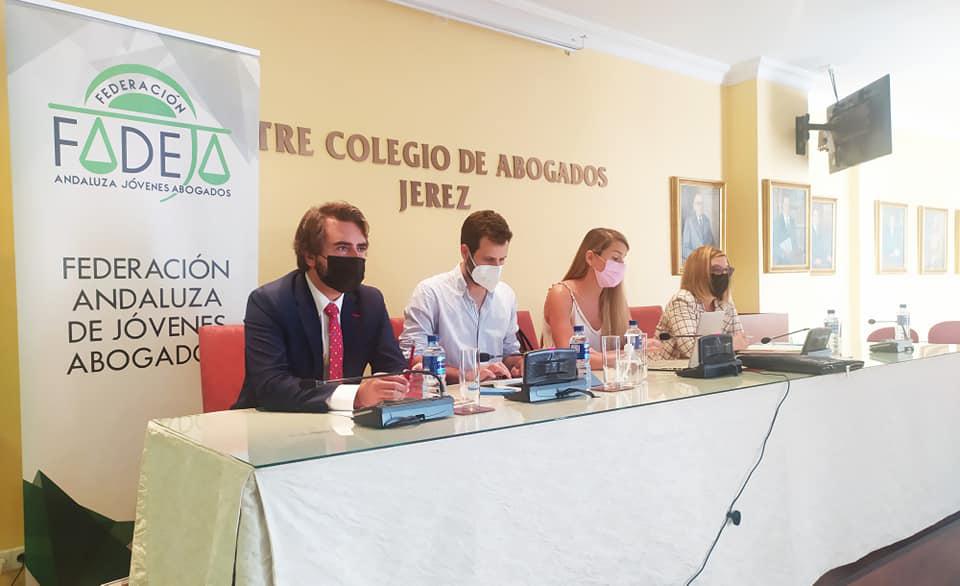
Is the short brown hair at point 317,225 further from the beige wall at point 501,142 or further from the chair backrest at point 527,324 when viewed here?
the chair backrest at point 527,324

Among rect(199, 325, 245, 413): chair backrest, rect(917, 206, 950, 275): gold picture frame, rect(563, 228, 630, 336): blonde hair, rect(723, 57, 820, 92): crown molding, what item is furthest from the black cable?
rect(917, 206, 950, 275): gold picture frame

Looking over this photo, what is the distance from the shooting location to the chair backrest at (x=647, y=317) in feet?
15.0

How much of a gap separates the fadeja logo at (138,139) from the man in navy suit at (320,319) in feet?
2.72

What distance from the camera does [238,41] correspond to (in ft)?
10.9

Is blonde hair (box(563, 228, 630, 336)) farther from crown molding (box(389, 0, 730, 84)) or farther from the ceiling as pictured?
the ceiling

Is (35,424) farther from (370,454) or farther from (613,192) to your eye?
(613,192)

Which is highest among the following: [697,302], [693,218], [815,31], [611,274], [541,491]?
[815,31]

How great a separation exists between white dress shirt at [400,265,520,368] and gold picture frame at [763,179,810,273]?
11.4ft

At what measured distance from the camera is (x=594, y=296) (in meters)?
3.01

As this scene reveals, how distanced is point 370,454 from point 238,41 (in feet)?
8.94

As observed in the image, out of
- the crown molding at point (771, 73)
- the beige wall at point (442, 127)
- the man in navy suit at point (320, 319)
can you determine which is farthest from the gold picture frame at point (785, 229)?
the man in navy suit at point (320, 319)

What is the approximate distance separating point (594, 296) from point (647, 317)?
5.82 feet

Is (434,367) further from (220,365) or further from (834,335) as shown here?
(834,335)

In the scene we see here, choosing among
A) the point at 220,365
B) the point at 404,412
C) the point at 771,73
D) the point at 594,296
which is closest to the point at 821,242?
the point at 771,73
